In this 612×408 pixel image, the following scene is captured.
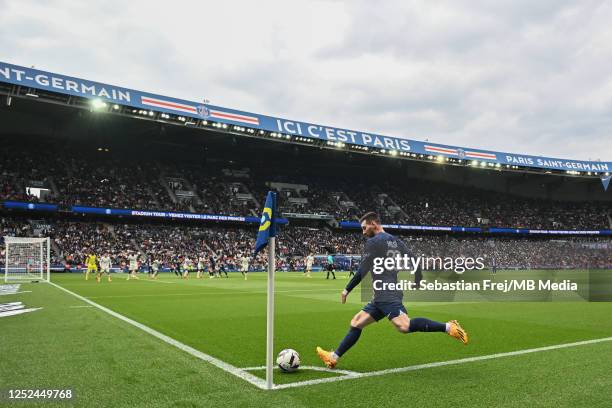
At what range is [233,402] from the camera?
4543mm

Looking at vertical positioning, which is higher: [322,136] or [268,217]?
[322,136]

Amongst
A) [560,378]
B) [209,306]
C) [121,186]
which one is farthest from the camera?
[121,186]

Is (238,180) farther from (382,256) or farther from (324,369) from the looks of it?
Result: (382,256)

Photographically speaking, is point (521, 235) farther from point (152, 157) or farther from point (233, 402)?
point (233, 402)

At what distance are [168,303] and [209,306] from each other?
5.60ft

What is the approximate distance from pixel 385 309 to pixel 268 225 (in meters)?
2.05

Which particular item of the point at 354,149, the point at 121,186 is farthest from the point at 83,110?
the point at 354,149

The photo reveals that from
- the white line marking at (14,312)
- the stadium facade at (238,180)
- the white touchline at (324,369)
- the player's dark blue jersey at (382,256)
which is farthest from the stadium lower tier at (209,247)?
the player's dark blue jersey at (382,256)

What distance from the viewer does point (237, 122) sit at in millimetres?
42000

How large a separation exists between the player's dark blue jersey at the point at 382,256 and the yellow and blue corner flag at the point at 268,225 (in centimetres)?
156

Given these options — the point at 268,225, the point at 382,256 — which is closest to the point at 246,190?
the point at 382,256

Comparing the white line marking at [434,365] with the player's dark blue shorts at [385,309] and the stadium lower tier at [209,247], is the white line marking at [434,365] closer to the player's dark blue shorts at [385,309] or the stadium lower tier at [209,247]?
the player's dark blue shorts at [385,309]

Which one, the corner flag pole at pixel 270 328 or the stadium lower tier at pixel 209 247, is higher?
the corner flag pole at pixel 270 328

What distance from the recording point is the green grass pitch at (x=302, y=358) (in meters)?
4.77
